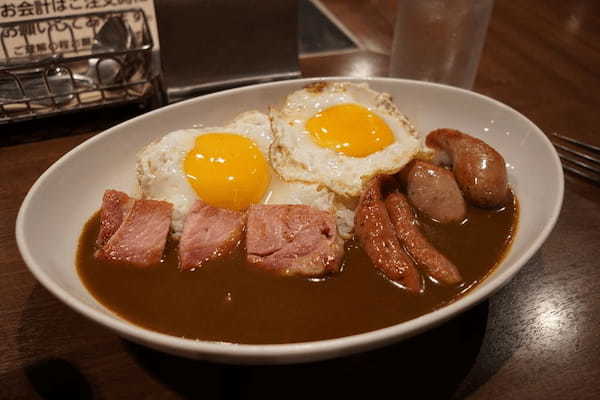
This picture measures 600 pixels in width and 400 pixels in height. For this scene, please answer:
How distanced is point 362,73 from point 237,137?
1236 millimetres

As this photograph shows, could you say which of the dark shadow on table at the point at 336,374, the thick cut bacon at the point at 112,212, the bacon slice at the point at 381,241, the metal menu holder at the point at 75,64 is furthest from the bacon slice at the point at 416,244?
the metal menu holder at the point at 75,64

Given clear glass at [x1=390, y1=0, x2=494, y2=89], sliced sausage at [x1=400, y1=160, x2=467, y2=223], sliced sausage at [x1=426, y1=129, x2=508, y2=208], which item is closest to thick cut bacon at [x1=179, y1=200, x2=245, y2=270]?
sliced sausage at [x1=400, y1=160, x2=467, y2=223]

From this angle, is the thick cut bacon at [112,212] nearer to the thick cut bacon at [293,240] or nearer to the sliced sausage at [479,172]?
the thick cut bacon at [293,240]

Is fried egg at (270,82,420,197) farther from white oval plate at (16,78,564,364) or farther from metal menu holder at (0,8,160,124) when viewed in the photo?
metal menu holder at (0,8,160,124)

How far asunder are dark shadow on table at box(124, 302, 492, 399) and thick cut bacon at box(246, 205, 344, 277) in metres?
0.34

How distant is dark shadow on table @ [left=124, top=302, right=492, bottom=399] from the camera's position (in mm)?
1373

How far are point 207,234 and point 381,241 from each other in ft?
2.06

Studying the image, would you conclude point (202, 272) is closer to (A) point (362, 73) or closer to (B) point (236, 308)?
(B) point (236, 308)

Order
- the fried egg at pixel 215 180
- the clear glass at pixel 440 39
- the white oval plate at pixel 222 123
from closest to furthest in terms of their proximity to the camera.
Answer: the white oval plate at pixel 222 123
the fried egg at pixel 215 180
the clear glass at pixel 440 39

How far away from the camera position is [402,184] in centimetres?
202

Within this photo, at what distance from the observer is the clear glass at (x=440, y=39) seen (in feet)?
8.20

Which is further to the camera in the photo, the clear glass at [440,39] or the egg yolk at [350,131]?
the clear glass at [440,39]

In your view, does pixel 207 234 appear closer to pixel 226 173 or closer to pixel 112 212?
pixel 226 173

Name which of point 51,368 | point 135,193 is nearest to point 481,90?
point 135,193
